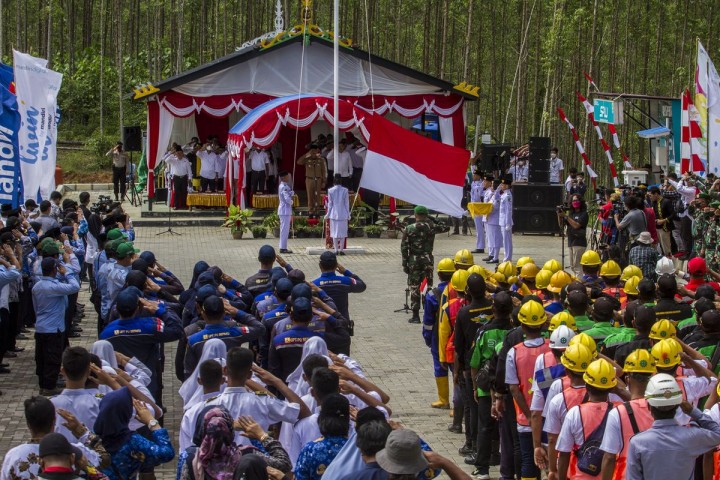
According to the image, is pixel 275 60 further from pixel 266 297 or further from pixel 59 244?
pixel 266 297

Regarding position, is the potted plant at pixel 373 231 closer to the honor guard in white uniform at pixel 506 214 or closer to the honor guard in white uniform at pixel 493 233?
the honor guard in white uniform at pixel 493 233

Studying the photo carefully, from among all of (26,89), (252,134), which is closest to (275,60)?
(252,134)

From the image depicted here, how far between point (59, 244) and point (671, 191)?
41.4 feet

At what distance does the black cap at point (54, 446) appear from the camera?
17.6 feet

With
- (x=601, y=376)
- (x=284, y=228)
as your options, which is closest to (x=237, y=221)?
(x=284, y=228)

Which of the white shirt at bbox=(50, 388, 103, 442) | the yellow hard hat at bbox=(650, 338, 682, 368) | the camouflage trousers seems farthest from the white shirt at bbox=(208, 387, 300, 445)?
the camouflage trousers

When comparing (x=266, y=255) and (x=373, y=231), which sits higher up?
(x=266, y=255)

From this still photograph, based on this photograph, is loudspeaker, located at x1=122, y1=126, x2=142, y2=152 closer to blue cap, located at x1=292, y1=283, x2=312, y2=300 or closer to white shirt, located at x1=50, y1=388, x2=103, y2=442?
blue cap, located at x1=292, y1=283, x2=312, y2=300

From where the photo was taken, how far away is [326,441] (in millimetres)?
6051

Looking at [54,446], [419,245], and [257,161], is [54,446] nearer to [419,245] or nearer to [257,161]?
[419,245]

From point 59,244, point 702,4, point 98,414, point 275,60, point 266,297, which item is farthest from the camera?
point 702,4

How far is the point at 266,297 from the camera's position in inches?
419

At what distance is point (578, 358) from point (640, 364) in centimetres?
45

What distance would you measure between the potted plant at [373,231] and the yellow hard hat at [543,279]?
16166 millimetres
